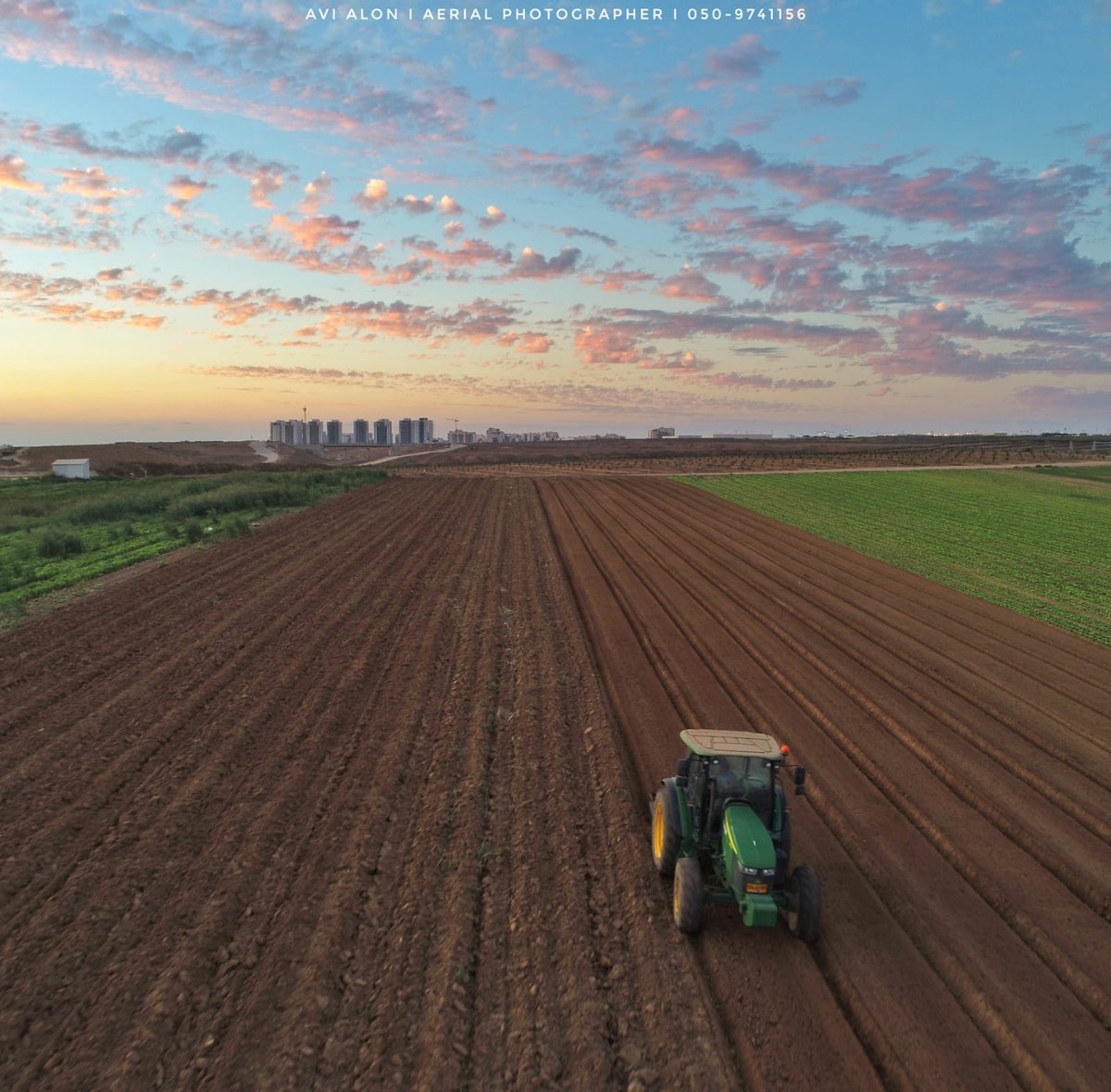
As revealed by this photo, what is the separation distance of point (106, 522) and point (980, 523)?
41054 mm

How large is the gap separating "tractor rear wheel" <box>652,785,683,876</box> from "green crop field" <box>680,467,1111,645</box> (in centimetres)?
1434

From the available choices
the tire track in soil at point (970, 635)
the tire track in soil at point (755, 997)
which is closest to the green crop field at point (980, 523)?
the tire track in soil at point (970, 635)

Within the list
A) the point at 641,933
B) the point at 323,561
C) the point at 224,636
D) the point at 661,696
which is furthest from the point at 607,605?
the point at 641,933

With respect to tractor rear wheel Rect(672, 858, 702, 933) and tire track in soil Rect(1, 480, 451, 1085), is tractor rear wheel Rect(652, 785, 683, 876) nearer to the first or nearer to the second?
tractor rear wheel Rect(672, 858, 702, 933)

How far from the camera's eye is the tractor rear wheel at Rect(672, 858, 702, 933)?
21.3ft

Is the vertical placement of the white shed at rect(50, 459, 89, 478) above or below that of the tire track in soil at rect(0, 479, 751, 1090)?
above

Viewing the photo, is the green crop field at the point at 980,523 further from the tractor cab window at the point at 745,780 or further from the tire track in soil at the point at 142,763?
the tire track in soil at the point at 142,763

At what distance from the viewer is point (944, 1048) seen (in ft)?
18.2

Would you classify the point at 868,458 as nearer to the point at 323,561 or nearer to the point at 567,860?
the point at 323,561

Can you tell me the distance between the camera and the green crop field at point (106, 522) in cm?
2159

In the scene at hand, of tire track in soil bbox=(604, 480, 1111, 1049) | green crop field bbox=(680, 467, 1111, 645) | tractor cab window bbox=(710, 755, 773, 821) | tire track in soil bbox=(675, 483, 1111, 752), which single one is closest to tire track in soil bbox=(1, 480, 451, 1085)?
tractor cab window bbox=(710, 755, 773, 821)

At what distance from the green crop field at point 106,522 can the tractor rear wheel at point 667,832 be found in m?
16.0

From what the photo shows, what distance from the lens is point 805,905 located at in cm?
Result: 639

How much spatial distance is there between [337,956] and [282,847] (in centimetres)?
195
